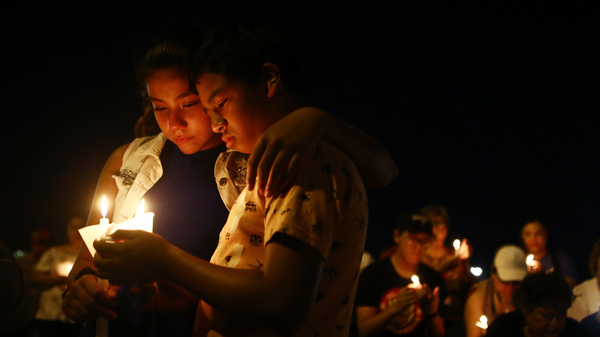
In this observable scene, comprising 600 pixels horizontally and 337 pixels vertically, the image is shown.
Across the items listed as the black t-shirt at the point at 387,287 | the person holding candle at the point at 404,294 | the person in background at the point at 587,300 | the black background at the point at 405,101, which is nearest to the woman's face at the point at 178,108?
the person holding candle at the point at 404,294

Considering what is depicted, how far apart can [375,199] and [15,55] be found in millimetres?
6047

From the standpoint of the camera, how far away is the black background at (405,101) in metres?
6.60

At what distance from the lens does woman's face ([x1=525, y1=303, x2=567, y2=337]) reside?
295cm

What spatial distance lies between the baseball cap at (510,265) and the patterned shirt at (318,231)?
3.08m

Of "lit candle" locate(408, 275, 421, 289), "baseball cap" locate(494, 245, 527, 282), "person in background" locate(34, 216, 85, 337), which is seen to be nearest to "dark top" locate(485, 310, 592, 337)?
"lit candle" locate(408, 275, 421, 289)

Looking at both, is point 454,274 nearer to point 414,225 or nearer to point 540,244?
point 540,244

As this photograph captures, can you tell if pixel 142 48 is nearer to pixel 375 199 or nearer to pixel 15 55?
pixel 15 55

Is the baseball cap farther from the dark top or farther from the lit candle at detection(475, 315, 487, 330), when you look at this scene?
the dark top

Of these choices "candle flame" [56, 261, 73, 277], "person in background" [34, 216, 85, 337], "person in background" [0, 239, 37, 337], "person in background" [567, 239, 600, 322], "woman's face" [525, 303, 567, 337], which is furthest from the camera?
"person in background" [34, 216, 85, 337]

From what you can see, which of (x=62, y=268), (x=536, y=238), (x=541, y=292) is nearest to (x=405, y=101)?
(x=536, y=238)

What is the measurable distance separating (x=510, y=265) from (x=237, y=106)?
333cm

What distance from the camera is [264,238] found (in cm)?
100

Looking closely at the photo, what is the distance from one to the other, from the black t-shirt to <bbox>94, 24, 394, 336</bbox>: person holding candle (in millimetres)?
2345

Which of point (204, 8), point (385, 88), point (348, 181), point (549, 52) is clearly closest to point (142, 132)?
point (348, 181)
